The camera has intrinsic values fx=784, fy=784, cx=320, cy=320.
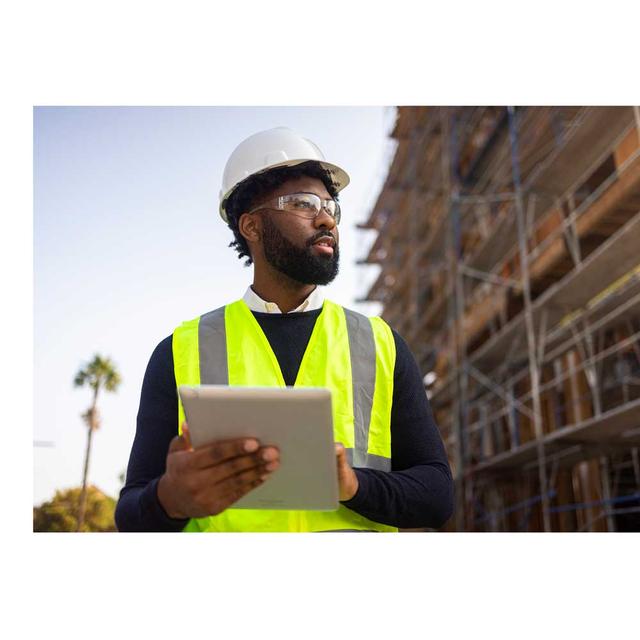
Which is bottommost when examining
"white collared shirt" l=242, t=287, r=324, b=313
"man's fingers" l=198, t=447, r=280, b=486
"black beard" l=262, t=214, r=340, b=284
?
"man's fingers" l=198, t=447, r=280, b=486

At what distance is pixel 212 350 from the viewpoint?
6.86 ft

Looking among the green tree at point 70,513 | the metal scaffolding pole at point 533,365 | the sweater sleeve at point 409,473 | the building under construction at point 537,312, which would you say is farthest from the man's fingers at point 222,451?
the metal scaffolding pole at point 533,365

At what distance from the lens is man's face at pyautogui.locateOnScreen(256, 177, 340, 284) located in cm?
214

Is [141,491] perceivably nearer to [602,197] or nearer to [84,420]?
[84,420]

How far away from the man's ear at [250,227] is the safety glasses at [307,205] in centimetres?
11

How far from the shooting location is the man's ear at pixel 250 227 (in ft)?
7.41

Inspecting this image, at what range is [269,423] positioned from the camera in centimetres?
156

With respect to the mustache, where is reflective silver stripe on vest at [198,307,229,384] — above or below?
below

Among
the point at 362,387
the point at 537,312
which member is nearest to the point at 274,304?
the point at 362,387

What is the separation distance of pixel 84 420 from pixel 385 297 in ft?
42.4

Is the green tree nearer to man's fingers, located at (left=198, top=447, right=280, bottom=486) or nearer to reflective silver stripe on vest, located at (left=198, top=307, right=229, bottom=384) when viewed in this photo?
reflective silver stripe on vest, located at (left=198, top=307, right=229, bottom=384)

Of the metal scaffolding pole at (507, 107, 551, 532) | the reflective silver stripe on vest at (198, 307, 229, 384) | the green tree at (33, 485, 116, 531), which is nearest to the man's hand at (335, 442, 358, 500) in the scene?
the reflective silver stripe on vest at (198, 307, 229, 384)
